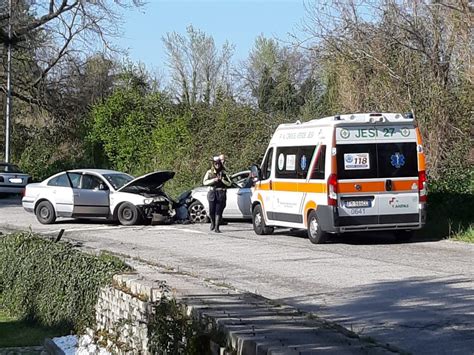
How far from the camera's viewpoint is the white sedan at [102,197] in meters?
22.6

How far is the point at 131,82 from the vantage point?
41.8 meters

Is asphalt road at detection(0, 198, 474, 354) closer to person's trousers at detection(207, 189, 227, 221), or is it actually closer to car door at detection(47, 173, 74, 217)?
person's trousers at detection(207, 189, 227, 221)

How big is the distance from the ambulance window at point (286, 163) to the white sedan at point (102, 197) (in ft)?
16.1

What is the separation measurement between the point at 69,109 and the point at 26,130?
3085 mm

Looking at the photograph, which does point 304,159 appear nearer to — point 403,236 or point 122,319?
point 403,236

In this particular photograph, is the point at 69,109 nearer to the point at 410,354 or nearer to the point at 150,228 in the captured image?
the point at 150,228

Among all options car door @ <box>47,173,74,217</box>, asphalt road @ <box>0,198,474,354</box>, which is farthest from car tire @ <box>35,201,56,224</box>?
asphalt road @ <box>0,198,474,354</box>

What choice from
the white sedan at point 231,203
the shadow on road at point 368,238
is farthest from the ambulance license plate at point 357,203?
the white sedan at point 231,203

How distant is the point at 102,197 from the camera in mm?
22938

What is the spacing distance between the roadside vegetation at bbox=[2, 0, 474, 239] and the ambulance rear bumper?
5.00 ft

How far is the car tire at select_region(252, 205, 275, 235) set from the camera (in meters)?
19.5

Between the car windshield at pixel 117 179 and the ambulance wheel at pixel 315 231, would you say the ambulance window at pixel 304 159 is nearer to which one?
the ambulance wheel at pixel 315 231

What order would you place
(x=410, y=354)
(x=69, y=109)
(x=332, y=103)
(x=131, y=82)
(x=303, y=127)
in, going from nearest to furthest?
(x=410, y=354) → (x=303, y=127) → (x=332, y=103) → (x=131, y=82) → (x=69, y=109)

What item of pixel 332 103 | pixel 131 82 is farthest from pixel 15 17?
pixel 332 103
